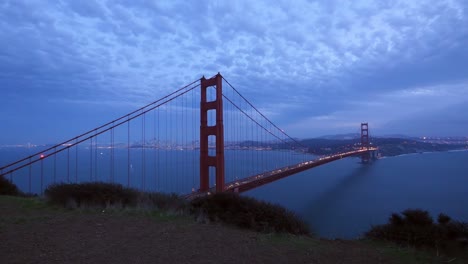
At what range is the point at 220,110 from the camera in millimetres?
12109

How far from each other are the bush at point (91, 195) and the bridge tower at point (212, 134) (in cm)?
473

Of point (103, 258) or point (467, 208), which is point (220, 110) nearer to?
point (103, 258)

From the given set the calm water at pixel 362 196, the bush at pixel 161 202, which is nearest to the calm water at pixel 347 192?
the calm water at pixel 362 196

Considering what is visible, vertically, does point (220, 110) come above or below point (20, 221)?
above

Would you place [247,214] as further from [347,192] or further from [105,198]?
[347,192]

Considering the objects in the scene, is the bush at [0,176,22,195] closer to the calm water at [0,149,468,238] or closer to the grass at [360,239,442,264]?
the calm water at [0,149,468,238]

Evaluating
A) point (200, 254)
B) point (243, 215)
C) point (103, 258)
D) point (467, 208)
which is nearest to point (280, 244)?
point (200, 254)

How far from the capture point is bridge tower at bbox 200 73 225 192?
11.9 meters

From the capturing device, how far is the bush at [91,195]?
6.51 metres

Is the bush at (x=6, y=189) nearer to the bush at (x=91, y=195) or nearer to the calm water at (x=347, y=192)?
the calm water at (x=347, y=192)

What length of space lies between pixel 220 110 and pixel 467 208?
1558cm

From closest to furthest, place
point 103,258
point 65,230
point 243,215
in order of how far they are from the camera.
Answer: point 103,258 → point 65,230 → point 243,215

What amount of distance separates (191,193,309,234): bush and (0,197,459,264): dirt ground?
44 cm

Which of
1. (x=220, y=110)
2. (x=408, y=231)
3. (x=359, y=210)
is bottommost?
(x=359, y=210)
